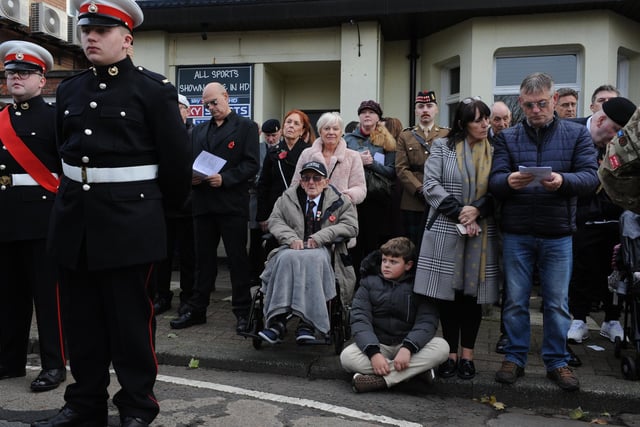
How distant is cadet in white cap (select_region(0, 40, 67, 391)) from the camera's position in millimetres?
4215

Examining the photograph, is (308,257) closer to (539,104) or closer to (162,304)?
(539,104)

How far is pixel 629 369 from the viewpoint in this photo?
4352mm

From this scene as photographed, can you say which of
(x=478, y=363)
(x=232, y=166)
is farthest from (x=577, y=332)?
(x=232, y=166)

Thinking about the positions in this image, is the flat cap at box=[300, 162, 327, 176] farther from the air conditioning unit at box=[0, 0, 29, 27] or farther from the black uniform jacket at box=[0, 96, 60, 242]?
the air conditioning unit at box=[0, 0, 29, 27]

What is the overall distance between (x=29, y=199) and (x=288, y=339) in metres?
2.39

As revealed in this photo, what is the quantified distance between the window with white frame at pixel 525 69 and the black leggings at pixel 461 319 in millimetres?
5727

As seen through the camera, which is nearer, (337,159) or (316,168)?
(316,168)

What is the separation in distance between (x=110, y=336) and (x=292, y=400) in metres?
1.40

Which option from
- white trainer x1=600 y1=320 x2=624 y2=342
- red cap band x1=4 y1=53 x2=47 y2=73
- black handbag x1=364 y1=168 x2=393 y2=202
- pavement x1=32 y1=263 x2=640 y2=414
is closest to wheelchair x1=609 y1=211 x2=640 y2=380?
pavement x1=32 y1=263 x2=640 y2=414

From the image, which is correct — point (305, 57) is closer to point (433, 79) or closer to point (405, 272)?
point (433, 79)

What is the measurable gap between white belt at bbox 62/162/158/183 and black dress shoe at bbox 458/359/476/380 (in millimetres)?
2600

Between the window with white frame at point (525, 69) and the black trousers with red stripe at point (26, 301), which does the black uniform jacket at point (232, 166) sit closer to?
the black trousers with red stripe at point (26, 301)

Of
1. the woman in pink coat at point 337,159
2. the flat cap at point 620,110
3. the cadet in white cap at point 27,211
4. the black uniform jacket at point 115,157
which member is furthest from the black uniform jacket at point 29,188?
the flat cap at point 620,110

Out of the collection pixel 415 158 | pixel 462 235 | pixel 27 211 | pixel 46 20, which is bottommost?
pixel 462 235
